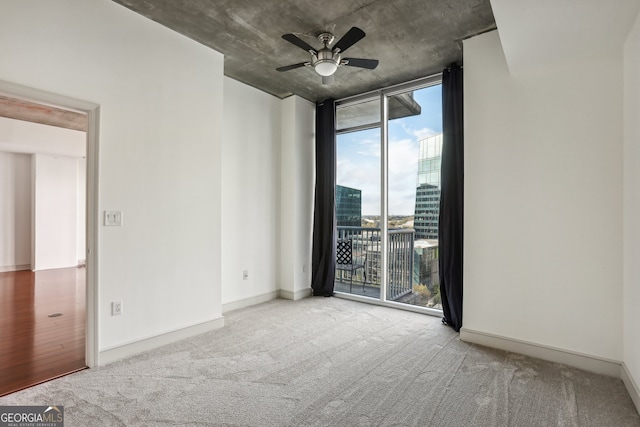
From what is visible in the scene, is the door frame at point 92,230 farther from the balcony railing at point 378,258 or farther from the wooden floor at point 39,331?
the balcony railing at point 378,258

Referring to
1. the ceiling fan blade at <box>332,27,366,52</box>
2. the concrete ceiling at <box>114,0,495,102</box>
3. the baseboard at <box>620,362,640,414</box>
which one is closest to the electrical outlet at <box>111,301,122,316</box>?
the concrete ceiling at <box>114,0,495,102</box>

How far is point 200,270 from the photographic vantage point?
11.0 feet

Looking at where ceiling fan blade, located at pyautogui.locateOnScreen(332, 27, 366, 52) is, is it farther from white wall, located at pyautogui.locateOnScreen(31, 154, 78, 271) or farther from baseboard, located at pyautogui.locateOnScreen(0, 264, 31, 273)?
baseboard, located at pyautogui.locateOnScreen(0, 264, 31, 273)

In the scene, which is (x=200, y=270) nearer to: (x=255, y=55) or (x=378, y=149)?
(x=255, y=55)

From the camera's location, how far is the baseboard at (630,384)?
2.06 m

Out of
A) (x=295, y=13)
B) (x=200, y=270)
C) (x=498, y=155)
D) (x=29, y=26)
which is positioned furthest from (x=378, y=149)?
(x=29, y=26)

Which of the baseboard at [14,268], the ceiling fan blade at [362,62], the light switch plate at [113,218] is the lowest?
the baseboard at [14,268]

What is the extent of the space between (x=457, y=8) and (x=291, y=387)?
3.30 meters

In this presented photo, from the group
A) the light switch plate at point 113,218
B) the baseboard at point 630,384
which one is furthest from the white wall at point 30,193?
the baseboard at point 630,384

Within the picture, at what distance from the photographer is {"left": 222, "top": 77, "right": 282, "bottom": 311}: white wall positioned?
163 inches

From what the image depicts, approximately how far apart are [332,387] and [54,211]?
7.75 meters

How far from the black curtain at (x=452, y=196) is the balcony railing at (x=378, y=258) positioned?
25.9 inches

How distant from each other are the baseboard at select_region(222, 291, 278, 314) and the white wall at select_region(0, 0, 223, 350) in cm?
59

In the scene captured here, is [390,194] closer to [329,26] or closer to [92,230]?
[329,26]
